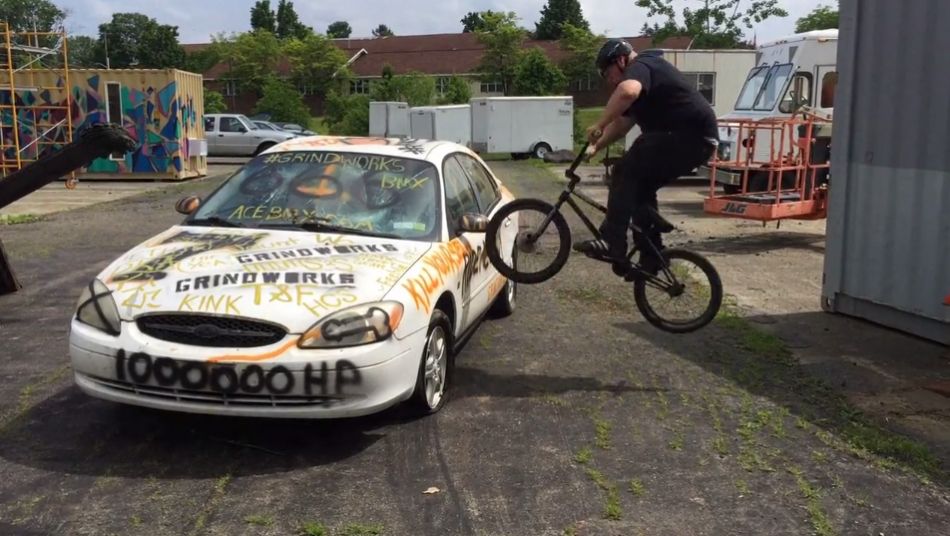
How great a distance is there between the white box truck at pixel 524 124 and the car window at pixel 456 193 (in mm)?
28303

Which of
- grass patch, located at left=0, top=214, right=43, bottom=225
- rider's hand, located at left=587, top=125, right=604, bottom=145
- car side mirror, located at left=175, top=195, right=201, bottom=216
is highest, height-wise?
rider's hand, located at left=587, top=125, right=604, bottom=145

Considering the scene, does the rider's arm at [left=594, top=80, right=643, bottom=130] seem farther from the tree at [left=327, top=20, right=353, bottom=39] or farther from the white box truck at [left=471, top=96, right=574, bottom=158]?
the tree at [left=327, top=20, right=353, bottom=39]

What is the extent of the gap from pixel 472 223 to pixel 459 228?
133mm

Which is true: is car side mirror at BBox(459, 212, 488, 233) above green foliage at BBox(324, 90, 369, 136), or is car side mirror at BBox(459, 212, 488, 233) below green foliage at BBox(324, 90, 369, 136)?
below

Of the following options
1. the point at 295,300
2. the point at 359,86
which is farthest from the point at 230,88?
the point at 295,300

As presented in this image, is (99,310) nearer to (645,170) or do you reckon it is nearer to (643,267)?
(645,170)

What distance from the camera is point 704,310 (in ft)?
20.4

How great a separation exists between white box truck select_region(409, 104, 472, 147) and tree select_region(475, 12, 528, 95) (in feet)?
87.0

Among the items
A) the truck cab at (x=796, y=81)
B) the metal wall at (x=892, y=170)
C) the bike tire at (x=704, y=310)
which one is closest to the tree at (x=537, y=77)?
the truck cab at (x=796, y=81)

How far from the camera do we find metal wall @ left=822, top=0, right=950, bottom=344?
21.5 feet

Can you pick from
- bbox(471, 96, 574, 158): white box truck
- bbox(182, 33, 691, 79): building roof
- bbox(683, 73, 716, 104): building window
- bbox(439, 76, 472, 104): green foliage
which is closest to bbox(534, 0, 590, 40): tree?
bbox(182, 33, 691, 79): building roof

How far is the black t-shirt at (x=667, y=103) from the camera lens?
5.66 metres

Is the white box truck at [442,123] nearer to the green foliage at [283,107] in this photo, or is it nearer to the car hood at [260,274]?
the green foliage at [283,107]

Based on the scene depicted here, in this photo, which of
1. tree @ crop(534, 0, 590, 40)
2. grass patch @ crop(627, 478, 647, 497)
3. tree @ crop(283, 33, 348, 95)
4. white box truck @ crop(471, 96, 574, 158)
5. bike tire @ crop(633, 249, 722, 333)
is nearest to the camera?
grass patch @ crop(627, 478, 647, 497)
